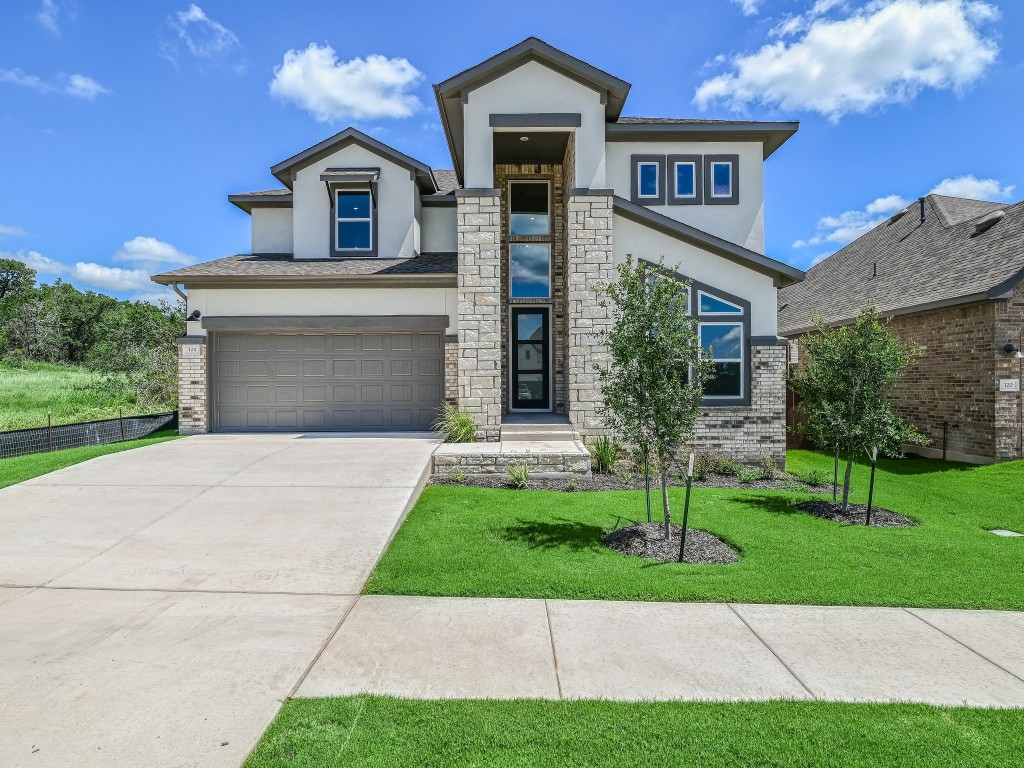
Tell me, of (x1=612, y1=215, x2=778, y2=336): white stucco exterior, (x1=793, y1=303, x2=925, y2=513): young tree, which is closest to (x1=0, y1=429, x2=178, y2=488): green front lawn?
(x1=612, y1=215, x2=778, y2=336): white stucco exterior

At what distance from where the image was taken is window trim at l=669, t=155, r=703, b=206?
43.9 ft

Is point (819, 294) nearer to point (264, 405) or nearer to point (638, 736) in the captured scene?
point (264, 405)

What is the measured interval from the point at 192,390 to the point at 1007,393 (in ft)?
57.9

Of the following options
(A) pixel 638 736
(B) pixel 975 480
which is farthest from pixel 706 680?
(B) pixel 975 480

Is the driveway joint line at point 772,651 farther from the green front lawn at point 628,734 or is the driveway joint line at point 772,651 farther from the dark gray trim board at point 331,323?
the dark gray trim board at point 331,323

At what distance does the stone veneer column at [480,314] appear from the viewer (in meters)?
11.2

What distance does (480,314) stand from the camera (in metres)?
11.2

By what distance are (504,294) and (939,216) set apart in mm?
13997

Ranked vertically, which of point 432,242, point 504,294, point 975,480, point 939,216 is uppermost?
point 939,216

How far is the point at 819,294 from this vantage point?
19375mm

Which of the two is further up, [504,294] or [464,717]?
[504,294]

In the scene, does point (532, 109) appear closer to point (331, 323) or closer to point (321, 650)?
point (331, 323)

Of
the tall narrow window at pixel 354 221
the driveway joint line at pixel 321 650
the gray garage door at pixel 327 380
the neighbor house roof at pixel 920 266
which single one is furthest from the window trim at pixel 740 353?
the driveway joint line at pixel 321 650

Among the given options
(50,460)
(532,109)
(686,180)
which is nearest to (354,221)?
(532,109)
